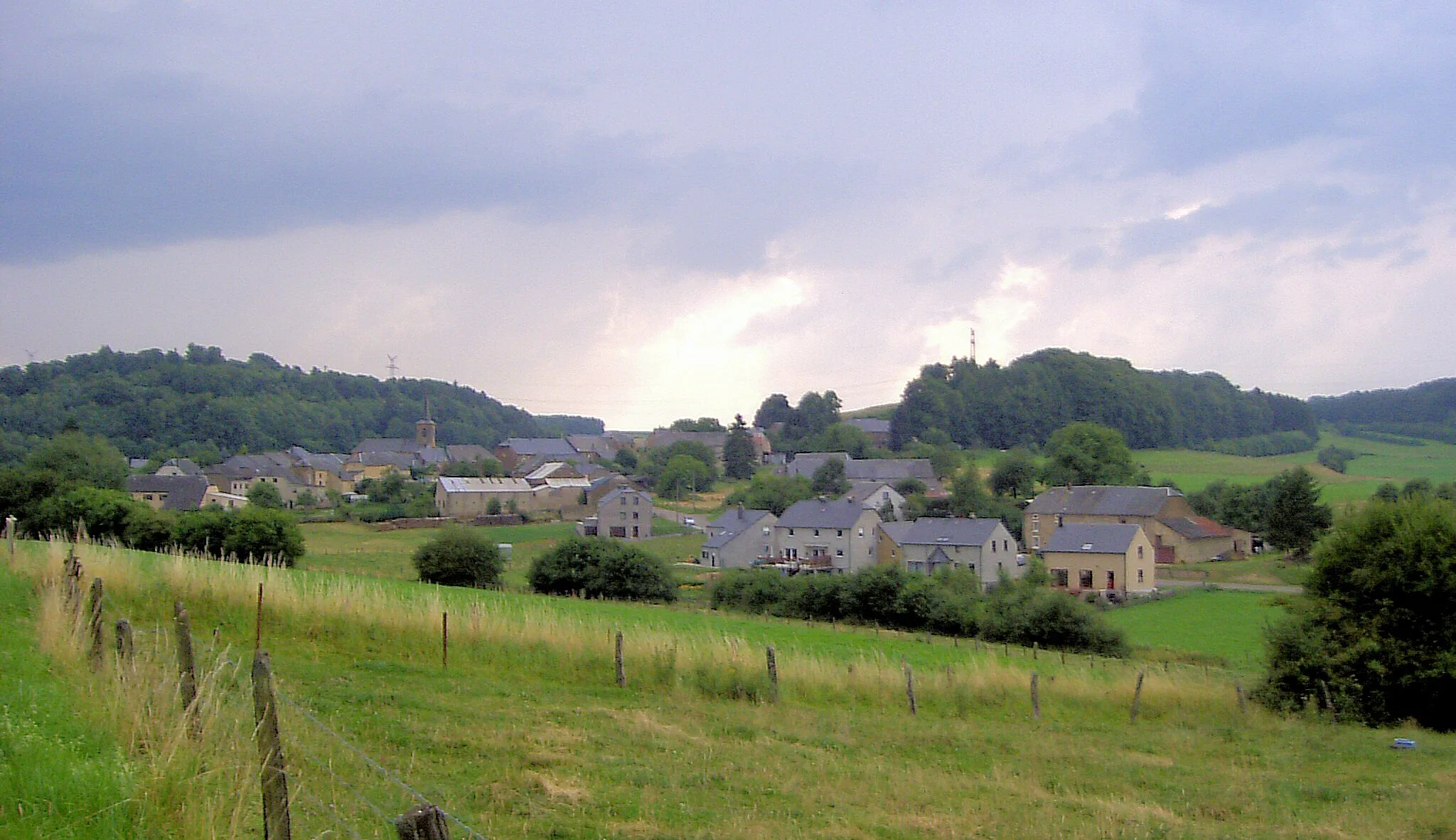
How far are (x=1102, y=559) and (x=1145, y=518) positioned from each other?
48.9 feet

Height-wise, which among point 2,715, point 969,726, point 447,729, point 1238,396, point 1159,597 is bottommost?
point 1159,597

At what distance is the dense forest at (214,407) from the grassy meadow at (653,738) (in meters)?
81.4

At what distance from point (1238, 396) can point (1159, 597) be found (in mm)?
114991

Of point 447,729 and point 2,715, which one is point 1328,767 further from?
point 2,715

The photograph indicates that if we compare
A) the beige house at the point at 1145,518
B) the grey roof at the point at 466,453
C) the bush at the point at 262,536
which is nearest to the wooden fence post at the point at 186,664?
the bush at the point at 262,536

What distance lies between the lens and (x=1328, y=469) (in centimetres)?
10412

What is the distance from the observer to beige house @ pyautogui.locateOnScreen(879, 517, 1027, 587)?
5731 centimetres

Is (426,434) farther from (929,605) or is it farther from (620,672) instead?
(620,672)

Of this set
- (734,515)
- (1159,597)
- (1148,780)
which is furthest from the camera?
(734,515)

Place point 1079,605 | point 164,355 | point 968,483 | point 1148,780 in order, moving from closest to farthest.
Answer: point 1148,780
point 1079,605
point 968,483
point 164,355

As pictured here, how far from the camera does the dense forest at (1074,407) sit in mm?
134250

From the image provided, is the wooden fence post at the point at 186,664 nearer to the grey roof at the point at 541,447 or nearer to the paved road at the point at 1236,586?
the paved road at the point at 1236,586

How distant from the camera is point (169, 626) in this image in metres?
15.6

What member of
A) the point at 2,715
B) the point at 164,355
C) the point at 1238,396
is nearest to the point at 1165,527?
the point at 2,715
